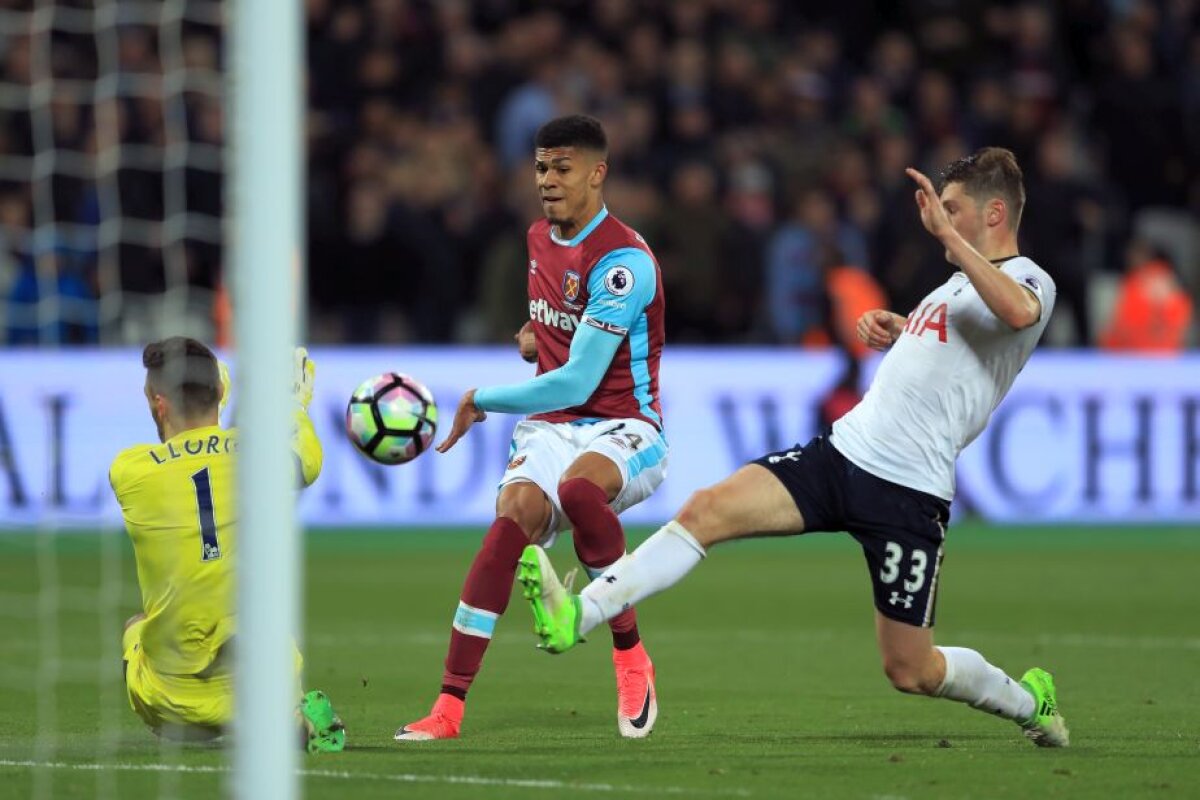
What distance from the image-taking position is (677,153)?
63.6ft

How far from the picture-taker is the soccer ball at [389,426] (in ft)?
24.9

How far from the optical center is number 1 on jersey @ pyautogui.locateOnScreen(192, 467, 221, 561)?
6930mm

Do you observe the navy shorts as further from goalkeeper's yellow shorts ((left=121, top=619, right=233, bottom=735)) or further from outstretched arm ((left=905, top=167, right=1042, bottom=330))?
goalkeeper's yellow shorts ((left=121, top=619, right=233, bottom=735))

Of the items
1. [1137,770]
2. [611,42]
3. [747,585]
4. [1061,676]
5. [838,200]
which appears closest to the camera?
[1137,770]

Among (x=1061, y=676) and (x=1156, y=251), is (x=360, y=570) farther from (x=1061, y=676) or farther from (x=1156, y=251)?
(x=1156, y=251)

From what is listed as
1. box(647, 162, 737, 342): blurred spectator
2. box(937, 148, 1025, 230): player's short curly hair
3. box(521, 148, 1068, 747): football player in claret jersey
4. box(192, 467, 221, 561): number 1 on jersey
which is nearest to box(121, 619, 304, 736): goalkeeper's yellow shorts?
box(192, 467, 221, 561): number 1 on jersey

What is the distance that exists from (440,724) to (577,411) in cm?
133

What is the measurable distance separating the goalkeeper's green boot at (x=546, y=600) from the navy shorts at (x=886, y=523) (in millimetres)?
980

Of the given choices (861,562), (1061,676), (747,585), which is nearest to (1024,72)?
(861,562)

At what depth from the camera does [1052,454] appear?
17.0 meters

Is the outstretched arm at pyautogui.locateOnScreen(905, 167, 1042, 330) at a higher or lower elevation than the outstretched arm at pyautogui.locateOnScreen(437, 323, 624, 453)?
higher

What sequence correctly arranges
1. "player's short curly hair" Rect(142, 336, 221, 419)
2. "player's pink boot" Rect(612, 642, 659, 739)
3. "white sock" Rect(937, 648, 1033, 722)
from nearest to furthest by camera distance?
"player's short curly hair" Rect(142, 336, 221, 419) → "white sock" Rect(937, 648, 1033, 722) → "player's pink boot" Rect(612, 642, 659, 739)

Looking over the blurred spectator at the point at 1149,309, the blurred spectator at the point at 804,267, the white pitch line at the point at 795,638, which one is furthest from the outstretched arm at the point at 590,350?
the blurred spectator at the point at 1149,309

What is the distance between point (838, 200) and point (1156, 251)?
295cm
